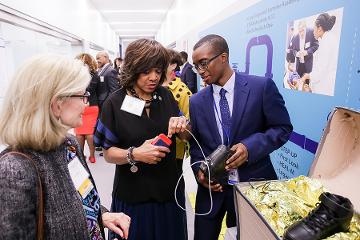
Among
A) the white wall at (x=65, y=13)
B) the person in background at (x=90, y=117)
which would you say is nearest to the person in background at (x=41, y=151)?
the white wall at (x=65, y=13)

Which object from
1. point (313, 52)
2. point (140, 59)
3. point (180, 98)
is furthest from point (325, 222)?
point (180, 98)

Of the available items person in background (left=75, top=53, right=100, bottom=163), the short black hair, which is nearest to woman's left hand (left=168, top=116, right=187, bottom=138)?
the short black hair

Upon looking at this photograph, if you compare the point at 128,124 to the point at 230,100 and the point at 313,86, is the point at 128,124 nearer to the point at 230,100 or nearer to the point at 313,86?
the point at 230,100

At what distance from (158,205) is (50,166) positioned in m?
0.72

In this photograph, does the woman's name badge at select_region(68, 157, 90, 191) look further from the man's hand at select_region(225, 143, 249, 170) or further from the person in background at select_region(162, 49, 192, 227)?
the person in background at select_region(162, 49, 192, 227)

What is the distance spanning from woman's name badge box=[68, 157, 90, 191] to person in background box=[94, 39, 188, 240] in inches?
12.1

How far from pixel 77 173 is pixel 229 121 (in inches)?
29.1

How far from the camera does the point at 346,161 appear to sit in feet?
3.25

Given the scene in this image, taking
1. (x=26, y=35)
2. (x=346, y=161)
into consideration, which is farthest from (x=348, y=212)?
(x=26, y=35)

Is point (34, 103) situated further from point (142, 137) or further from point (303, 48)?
point (303, 48)

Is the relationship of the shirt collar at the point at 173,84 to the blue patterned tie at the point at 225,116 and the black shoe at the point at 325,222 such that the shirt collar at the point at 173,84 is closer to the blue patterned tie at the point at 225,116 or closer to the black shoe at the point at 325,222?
the blue patterned tie at the point at 225,116

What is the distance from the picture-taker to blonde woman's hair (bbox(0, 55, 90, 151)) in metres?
0.79

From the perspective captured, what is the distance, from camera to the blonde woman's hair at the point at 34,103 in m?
0.79

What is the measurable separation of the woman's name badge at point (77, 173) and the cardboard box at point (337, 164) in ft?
1.81
